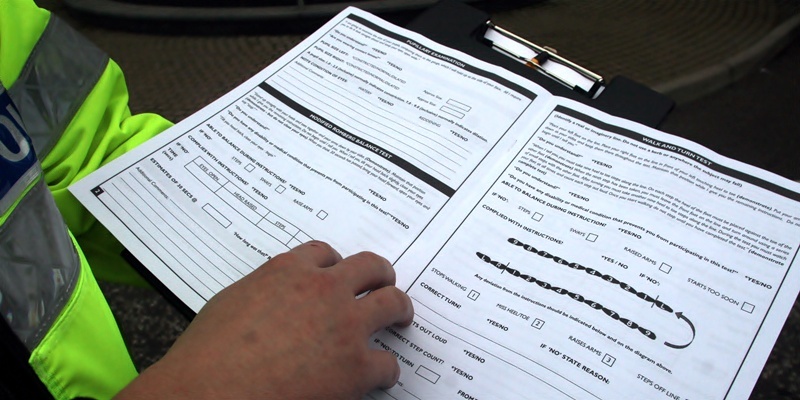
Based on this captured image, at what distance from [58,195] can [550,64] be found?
39 centimetres

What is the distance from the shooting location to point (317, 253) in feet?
1.12

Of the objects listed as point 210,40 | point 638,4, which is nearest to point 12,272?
point 210,40

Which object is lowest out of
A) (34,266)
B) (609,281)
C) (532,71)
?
(34,266)

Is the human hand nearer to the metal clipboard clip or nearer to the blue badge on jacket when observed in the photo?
the blue badge on jacket

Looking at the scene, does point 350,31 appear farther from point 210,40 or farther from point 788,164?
point 788,164

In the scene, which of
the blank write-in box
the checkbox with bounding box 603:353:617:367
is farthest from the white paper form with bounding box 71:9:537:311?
the checkbox with bounding box 603:353:617:367

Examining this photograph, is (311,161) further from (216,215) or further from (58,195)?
(58,195)

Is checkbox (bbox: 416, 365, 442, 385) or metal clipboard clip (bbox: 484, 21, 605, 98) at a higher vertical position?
metal clipboard clip (bbox: 484, 21, 605, 98)

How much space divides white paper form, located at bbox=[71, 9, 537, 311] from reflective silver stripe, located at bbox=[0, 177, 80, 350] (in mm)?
40

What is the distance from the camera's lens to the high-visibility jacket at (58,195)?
321 millimetres

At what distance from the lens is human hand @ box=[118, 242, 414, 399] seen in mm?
298

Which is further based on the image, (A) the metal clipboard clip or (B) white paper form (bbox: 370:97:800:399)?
(A) the metal clipboard clip

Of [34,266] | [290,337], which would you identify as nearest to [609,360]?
[290,337]

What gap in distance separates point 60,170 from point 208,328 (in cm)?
20
